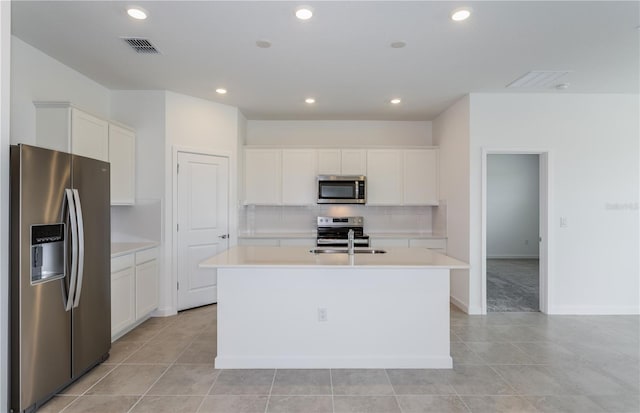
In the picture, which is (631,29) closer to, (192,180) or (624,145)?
(624,145)

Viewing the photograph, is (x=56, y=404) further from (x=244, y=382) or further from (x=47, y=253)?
(x=244, y=382)

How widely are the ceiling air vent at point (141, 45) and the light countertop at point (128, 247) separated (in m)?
1.88

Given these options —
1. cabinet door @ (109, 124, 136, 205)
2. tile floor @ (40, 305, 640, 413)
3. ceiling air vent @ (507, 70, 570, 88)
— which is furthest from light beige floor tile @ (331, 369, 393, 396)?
ceiling air vent @ (507, 70, 570, 88)

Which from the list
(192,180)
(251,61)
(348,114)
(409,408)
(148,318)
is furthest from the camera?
(348,114)

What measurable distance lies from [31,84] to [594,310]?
6.50 m

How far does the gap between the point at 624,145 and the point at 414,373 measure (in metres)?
4.00

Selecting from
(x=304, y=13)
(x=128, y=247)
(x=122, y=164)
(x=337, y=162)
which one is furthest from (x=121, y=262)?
(x=337, y=162)

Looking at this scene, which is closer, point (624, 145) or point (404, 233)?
point (624, 145)

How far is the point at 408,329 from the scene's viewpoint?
279 cm

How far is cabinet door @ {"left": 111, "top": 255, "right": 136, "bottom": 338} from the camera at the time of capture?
10.6 feet

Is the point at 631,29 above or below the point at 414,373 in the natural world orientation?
above

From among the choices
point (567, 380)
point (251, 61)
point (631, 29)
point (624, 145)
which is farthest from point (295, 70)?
point (624, 145)

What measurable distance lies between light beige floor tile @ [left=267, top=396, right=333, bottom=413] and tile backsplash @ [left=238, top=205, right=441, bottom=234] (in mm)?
3311

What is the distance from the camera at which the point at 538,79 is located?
12.0 feet
